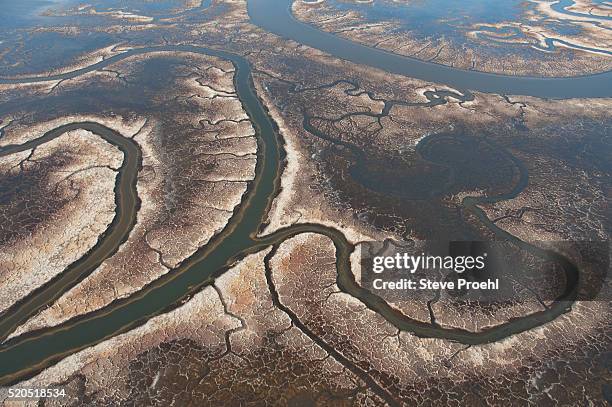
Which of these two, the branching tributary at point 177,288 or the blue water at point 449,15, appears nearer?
the branching tributary at point 177,288

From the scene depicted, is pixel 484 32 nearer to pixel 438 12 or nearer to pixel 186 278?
pixel 438 12

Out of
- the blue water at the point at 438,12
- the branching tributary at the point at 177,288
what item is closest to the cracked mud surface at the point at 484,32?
the blue water at the point at 438,12

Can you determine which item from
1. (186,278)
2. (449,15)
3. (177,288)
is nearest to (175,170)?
(186,278)

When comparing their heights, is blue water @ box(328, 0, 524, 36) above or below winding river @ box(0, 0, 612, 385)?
above

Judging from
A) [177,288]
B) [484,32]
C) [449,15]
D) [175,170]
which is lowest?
[177,288]

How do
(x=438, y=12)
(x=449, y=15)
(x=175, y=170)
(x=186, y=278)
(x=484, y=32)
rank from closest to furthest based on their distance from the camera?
(x=186, y=278) → (x=175, y=170) → (x=484, y=32) → (x=449, y=15) → (x=438, y=12)

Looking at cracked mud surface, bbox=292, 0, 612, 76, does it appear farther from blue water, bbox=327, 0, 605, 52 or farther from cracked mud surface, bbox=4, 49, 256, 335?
cracked mud surface, bbox=4, 49, 256, 335

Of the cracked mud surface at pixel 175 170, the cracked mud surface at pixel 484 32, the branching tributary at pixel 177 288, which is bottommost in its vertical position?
the branching tributary at pixel 177 288

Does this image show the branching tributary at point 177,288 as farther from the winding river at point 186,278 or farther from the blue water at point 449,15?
the blue water at point 449,15

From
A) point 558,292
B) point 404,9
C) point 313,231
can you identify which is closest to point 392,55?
point 404,9

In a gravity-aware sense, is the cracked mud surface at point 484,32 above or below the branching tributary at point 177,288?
above

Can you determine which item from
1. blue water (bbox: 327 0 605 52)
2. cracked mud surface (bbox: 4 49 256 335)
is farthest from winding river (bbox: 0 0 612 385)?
blue water (bbox: 327 0 605 52)

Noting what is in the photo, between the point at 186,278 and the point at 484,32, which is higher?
the point at 484,32
